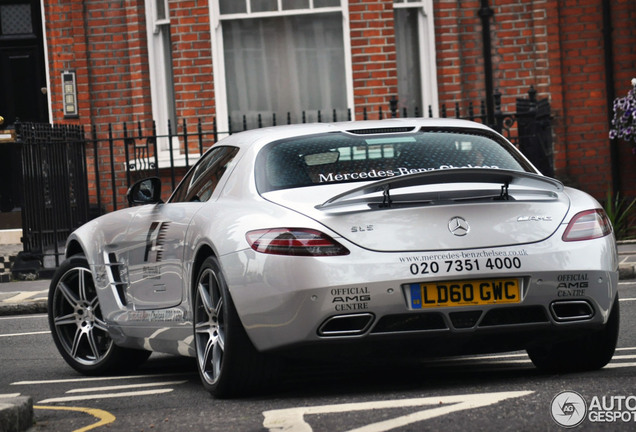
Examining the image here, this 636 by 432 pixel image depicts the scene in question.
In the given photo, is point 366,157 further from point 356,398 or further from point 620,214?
point 620,214

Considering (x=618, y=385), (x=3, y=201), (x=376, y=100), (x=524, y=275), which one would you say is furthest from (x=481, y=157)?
(x=3, y=201)

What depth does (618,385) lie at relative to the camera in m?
5.65

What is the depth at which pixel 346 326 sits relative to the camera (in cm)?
572

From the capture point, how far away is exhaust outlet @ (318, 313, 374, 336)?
5688mm

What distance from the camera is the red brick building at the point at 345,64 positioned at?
16.3 m

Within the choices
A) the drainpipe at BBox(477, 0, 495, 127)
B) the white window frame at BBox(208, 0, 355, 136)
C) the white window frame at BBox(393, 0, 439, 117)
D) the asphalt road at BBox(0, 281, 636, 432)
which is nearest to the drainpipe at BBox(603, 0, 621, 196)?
the drainpipe at BBox(477, 0, 495, 127)

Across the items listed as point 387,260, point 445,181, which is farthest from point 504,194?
point 387,260

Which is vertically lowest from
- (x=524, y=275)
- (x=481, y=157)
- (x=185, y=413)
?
(x=185, y=413)

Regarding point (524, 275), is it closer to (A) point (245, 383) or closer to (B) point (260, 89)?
(A) point (245, 383)

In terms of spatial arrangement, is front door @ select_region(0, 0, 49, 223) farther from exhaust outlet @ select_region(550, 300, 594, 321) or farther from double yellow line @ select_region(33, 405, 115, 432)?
exhaust outlet @ select_region(550, 300, 594, 321)

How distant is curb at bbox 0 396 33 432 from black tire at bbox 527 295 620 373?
2476 millimetres

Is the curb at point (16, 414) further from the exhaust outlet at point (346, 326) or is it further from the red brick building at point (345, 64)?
the red brick building at point (345, 64)

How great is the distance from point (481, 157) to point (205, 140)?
9966 mm

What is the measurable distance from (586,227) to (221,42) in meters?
10.7
